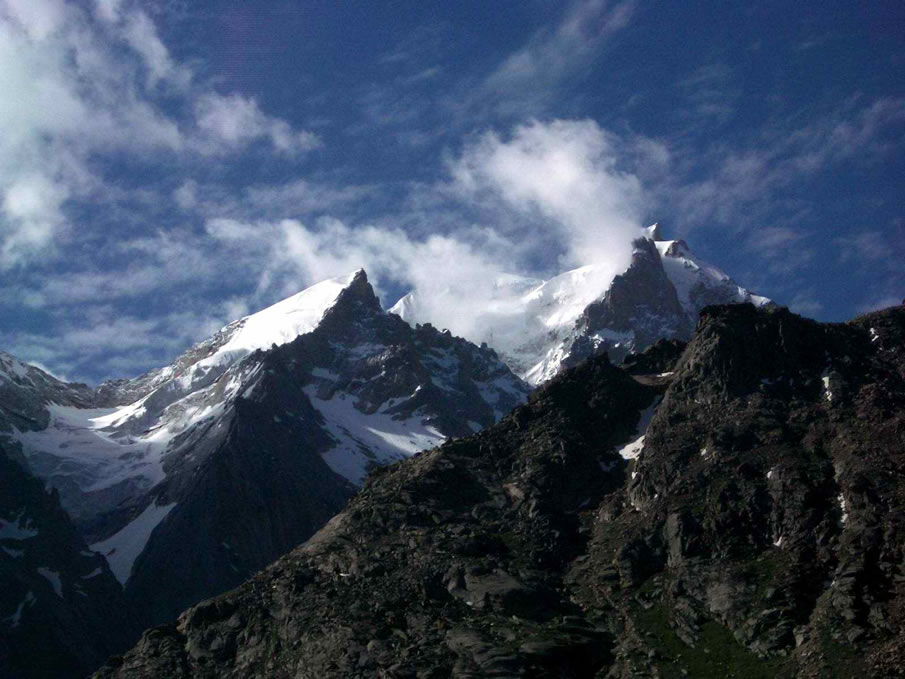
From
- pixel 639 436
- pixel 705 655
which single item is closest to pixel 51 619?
pixel 639 436

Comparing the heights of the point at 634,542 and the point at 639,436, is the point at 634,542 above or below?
below

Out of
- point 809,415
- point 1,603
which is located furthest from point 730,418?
point 1,603

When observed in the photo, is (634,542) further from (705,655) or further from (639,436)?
(639,436)

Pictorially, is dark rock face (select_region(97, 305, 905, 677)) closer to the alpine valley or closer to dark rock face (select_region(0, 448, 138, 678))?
the alpine valley

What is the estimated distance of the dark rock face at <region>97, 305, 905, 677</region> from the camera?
96375 millimetres

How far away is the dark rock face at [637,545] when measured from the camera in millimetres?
96375

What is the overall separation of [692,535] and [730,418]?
21.1 m

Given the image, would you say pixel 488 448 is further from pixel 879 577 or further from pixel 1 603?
pixel 1 603

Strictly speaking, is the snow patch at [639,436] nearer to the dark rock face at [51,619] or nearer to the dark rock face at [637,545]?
the dark rock face at [637,545]

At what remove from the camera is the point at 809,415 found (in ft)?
416

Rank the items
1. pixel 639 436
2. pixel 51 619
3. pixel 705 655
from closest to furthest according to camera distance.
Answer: pixel 705 655
pixel 639 436
pixel 51 619

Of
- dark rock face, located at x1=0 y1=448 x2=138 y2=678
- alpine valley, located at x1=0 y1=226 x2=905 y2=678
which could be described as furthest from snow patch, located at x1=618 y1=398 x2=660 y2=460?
dark rock face, located at x1=0 y1=448 x2=138 y2=678

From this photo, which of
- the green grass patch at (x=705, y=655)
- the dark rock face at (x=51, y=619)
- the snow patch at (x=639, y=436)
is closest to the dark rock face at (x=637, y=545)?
the green grass patch at (x=705, y=655)

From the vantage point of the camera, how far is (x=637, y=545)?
375ft
